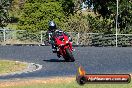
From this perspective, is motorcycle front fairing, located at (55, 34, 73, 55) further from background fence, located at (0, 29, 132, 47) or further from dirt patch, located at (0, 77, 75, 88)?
background fence, located at (0, 29, 132, 47)

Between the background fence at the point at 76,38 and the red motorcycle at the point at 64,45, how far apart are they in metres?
14.2

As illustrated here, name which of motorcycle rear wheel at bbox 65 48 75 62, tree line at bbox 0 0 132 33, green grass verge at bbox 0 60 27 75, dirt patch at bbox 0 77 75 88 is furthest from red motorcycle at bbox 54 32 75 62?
tree line at bbox 0 0 132 33

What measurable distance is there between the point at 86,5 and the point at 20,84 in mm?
34705

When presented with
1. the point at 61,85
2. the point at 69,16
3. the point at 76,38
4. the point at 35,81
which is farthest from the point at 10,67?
the point at 69,16

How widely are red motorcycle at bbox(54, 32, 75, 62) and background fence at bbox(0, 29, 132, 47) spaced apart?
46.6ft

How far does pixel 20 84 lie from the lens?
1349 centimetres

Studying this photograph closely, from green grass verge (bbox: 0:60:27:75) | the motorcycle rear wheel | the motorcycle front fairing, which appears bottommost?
green grass verge (bbox: 0:60:27:75)

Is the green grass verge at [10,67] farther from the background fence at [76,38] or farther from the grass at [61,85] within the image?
the background fence at [76,38]

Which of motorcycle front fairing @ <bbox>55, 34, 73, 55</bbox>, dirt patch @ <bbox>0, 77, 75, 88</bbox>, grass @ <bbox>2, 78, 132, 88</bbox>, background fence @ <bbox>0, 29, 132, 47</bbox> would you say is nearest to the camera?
grass @ <bbox>2, 78, 132, 88</bbox>

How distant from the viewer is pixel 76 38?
37844mm

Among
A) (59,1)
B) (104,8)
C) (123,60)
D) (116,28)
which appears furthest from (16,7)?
(123,60)

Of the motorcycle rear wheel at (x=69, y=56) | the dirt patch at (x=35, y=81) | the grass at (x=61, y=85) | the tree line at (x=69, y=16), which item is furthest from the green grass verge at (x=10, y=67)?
the tree line at (x=69, y=16)

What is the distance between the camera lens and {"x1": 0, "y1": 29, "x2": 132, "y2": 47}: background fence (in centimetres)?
3638

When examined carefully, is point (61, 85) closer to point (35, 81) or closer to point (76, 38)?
point (35, 81)
